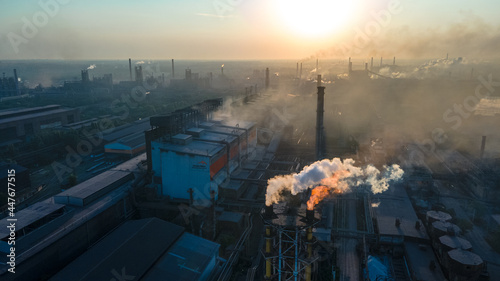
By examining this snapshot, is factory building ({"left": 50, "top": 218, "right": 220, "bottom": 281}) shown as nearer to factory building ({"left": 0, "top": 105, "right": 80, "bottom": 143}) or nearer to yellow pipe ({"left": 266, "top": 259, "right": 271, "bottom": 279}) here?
yellow pipe ({"left": 266, "top": 259, "right": 271, "bottom": 279})

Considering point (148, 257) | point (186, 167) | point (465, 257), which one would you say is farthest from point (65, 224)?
point (465, 257)

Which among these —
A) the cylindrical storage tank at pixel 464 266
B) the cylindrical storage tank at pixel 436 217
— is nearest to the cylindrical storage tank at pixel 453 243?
the cylindrical storage tank at pixel 464 266

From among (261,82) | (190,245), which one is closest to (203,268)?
(190,245)

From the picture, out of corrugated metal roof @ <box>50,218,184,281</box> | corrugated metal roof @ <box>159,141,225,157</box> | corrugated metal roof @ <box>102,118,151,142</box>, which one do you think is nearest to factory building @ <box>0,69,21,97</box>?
corrugated metal roof @ <box>102,118,151,142</box>

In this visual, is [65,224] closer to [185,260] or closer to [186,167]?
[185,260]

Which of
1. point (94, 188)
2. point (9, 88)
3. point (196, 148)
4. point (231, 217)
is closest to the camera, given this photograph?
point (231, 217)

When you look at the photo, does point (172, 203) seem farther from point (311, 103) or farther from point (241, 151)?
point (311, 103)
